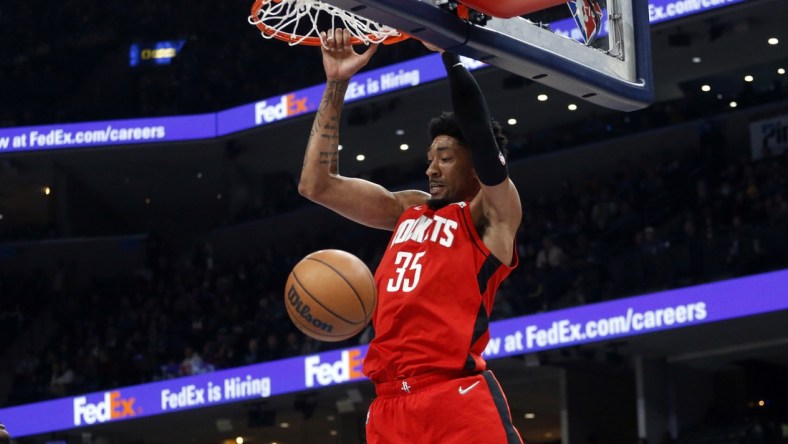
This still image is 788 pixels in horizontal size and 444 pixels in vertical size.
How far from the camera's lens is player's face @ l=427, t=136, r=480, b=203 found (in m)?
4.34

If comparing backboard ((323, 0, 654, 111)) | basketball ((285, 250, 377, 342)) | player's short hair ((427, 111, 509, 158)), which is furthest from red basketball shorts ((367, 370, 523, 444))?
backboard ((323, 0, 654, 111))

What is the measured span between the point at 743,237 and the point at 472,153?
32.9 ft

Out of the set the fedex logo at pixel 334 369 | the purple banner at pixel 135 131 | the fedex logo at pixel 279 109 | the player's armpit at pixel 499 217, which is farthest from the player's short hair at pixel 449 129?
the purple banner at pixel 135 131

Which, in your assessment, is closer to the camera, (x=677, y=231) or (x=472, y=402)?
(x=472, y=402)

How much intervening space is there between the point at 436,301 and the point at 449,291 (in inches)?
2.2

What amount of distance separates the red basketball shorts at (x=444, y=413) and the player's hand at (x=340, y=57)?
1.17 m

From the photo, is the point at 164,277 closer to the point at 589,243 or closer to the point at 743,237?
the point at 589,243

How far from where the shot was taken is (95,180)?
78.2 ft

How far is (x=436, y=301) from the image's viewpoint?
4141 millimetres

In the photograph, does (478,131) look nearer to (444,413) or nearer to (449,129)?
(449,129)

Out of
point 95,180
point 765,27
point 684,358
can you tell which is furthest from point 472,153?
point 95,180

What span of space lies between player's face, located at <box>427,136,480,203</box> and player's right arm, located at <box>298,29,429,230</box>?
0.81 ft

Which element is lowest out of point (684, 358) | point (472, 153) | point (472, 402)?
point (472, 402)

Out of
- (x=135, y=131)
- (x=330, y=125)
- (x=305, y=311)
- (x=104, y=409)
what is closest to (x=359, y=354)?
(x=104, y=409)
